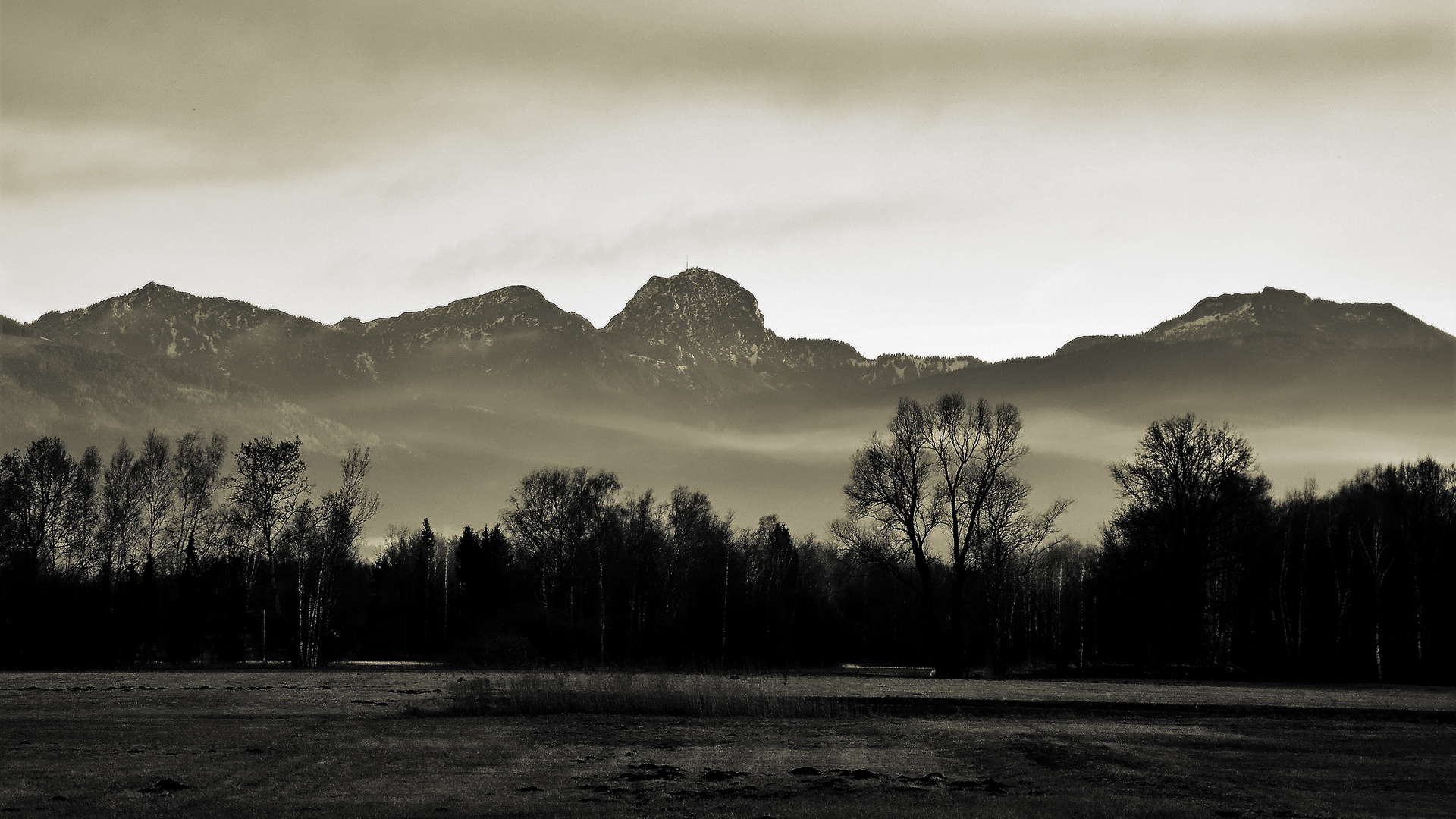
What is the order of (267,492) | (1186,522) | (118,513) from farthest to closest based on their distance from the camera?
(118,513) < (267,492) < (1186,522)

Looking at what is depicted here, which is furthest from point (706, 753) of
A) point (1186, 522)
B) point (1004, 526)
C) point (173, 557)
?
point (173, 557)

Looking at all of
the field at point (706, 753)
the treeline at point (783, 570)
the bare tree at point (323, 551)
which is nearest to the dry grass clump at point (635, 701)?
the field at point (706, 753)

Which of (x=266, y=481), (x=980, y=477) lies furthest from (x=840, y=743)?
(x=266, y=481)

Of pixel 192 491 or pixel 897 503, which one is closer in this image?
Answer: pixel 897 503

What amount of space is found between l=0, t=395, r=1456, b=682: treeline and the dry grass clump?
24893 millimetres

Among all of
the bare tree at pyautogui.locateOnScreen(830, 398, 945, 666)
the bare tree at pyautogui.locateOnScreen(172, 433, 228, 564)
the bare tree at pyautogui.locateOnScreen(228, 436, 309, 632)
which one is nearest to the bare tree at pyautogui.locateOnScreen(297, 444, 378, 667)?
the bare tree at pyautogui.locateOnScreen(228, 436, 309, 632)

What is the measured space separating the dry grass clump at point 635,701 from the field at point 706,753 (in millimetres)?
114

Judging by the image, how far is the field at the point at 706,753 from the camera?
70.8 feet

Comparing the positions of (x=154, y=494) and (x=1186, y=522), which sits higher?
(x=154, y=494)

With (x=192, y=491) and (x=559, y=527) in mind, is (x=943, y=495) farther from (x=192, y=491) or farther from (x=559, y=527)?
(x=192, y=491)

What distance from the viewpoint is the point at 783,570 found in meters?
114

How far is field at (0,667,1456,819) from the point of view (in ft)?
70.8

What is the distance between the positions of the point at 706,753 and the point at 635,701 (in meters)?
12.7

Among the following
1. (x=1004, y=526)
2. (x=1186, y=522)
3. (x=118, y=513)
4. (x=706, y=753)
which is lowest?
(x=706, y=753)
